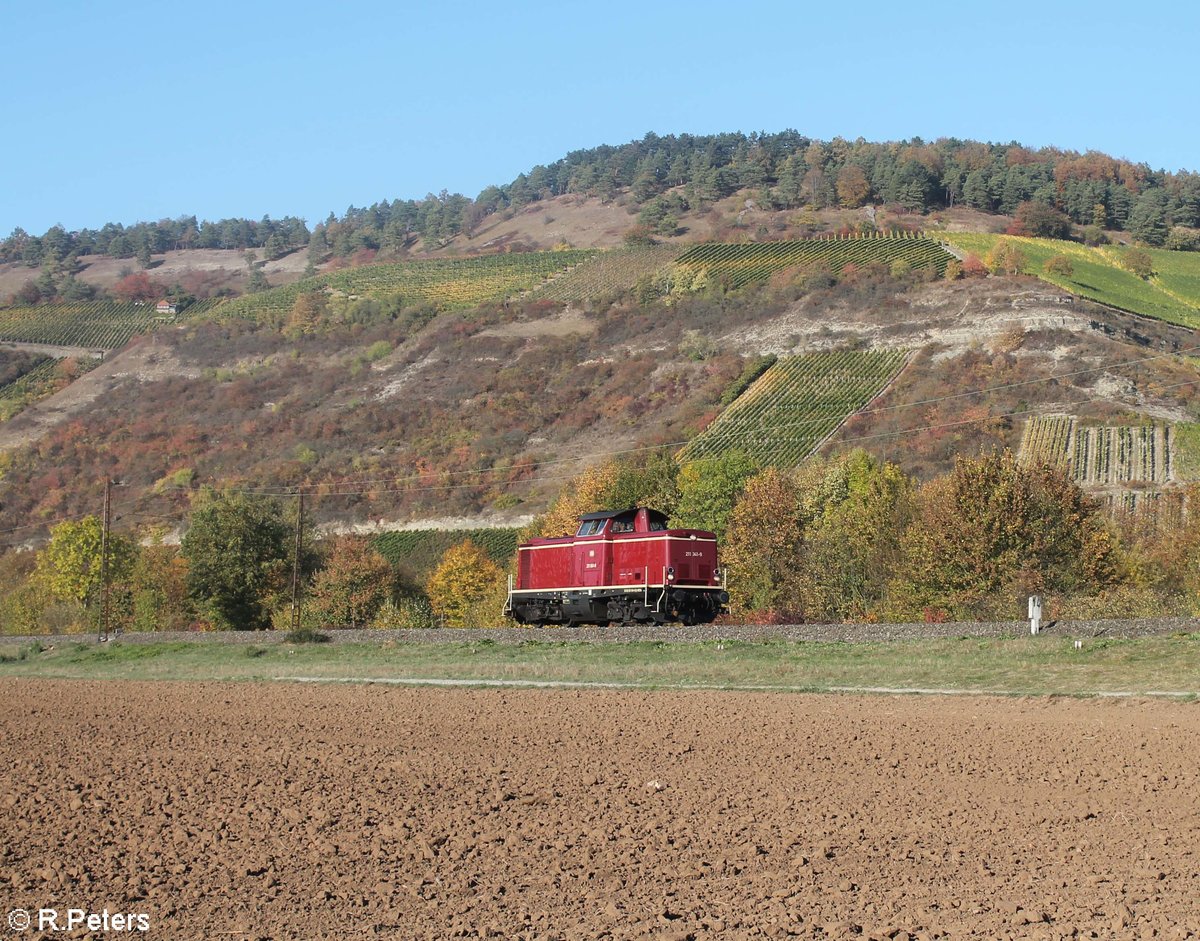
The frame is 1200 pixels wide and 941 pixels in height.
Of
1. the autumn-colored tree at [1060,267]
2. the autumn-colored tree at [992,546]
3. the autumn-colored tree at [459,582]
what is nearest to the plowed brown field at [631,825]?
the autumn-colored tree at [992,546]

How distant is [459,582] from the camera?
79.7m

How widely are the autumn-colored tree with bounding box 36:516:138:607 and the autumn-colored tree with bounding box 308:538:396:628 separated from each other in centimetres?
1703

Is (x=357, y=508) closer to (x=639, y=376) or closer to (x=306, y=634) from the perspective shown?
(x=639, y=376)

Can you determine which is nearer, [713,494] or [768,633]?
[768,633]

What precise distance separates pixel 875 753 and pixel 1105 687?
744 centimetres

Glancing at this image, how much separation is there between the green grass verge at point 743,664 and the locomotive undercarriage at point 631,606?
11.9 ft

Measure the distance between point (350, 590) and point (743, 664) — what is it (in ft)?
162

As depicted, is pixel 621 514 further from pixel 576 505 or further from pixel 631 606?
pixel 576 505

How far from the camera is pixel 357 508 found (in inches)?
4158

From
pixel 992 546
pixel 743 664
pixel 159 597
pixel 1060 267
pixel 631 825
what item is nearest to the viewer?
pixel 631 825

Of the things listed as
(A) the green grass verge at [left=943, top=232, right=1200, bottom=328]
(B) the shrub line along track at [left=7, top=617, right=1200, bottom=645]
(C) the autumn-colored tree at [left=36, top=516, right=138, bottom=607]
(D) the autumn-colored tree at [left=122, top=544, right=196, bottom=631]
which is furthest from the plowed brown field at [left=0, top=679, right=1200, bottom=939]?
(A) the green grass verge at [left=943, top=232, right=1200, bottom=328]

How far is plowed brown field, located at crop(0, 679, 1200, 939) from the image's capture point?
8.20m

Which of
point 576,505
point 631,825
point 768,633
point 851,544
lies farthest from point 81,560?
point 631,825

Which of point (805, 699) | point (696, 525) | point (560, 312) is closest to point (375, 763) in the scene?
point (805, 699)
